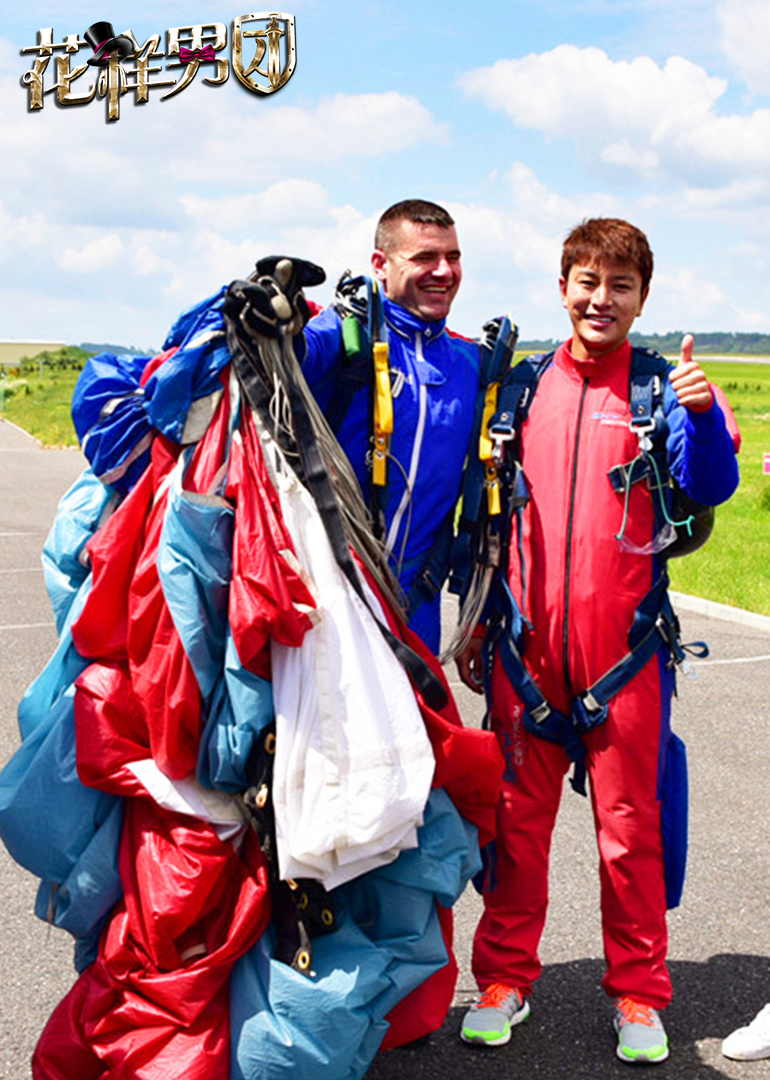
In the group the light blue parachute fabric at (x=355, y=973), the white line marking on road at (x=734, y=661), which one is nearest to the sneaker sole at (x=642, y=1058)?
the light blue parachute fabric at (x=355, y=973)

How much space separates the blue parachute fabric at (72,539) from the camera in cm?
312

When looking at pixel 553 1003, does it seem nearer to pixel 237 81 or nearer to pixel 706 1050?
pixel 706 1050

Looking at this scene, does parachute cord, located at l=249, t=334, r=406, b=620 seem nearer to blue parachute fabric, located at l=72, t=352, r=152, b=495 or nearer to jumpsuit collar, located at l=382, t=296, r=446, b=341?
blue parachute fabric, located at l=72, t=352, r=152, b=495

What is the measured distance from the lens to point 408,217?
3.55 metres

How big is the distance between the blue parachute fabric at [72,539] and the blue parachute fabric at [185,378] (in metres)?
0.30

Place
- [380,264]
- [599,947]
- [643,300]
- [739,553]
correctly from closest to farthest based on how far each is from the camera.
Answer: [643,300] < [380,264] < [599,947] < [739,553]

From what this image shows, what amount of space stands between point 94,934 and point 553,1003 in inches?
56.3

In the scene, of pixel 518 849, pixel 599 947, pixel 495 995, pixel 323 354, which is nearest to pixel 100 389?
pixel 323 354

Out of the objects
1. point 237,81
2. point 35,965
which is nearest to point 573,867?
point 35,965

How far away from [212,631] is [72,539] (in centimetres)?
54

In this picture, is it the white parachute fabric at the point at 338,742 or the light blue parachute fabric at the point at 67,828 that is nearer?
the white parachute fabric at the point at 338,742

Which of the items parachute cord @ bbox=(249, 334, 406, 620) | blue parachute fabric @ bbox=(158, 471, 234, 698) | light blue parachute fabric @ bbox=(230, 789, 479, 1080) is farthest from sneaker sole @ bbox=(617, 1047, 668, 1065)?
blue parachute fabric @ bbox=(158, 471, 234, 698)

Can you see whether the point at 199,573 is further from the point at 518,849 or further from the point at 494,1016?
the point at 494,1016

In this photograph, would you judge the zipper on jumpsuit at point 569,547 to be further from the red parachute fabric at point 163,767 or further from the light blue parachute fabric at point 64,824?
the light blue parachute fabric at point 64,824
